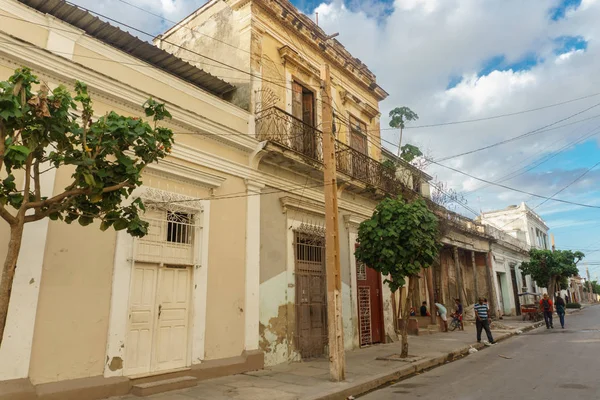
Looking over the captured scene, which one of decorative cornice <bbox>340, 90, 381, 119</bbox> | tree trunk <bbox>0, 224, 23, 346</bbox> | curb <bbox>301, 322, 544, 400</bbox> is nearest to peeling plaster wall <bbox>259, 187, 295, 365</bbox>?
curb <bbox>301, 322, 544, 400</bbox>

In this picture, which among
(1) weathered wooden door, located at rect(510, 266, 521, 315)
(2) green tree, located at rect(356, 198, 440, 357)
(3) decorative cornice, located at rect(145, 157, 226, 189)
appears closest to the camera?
(3) decorative cornice, located at rect(145, 157, 226, 189)

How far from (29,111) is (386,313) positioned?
11408 mm

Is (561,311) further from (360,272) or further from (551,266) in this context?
(360,272)

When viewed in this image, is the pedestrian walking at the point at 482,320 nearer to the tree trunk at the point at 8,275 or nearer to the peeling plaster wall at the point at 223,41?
the peeling plaster wall at the point at 223,41

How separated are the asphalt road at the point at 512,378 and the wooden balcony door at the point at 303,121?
581 centimetres

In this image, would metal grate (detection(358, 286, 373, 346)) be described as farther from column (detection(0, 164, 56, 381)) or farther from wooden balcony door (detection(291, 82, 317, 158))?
column (detection(0, 164, 56, 381))

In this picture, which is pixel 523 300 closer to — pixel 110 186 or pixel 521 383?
pixel 521 383

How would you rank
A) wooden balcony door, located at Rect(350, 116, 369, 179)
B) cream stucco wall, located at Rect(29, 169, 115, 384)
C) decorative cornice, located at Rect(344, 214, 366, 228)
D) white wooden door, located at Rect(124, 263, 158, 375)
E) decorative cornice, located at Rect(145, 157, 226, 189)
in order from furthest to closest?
wooden balcony door, located at Rect(350, 116, 369, 179) → decorative cornice, located at Rect(344, 214, 366, 228) → decorative cornice, located at Rect(145, 157, 226, 189) → white wooden door, located at Rect(124, 263, 158, 375) → cream stucco wall, located at Rect(29, 169, 115, 384)

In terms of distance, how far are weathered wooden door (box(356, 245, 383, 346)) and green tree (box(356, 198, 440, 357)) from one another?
2374mm

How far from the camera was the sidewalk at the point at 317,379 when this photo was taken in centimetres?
622

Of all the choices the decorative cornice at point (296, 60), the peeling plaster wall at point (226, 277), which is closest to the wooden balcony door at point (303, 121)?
the decorative cornice at point (296, 60)

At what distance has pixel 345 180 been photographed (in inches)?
456

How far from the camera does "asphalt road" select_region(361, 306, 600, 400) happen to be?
20.1 ft

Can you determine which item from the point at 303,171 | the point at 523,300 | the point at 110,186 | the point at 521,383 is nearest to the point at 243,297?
the point at 303,171
